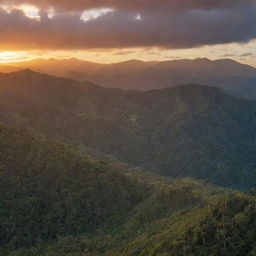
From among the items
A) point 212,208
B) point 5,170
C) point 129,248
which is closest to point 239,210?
point 212,208

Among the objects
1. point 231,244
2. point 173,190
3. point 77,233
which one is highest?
point 231,244

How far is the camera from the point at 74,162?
95.6m

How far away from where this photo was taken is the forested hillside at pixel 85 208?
56.2m

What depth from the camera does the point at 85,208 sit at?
85.1 meters

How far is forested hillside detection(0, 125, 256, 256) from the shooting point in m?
56.2

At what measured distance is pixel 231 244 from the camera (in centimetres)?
4616

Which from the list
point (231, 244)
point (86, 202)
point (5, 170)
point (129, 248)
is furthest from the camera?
point (5, 170)

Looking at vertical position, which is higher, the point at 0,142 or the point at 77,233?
the point at 0,142

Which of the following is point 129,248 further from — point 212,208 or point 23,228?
point 23,228

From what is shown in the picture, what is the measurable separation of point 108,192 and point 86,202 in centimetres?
573

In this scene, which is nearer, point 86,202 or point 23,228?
point 23,228

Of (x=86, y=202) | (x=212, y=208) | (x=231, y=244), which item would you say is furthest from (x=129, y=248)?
(x=86, y=202)

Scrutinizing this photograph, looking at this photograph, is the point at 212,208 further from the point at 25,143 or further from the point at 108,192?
the point at 25,143

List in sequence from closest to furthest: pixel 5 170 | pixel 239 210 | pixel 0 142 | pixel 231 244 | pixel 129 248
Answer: pixel 231 244, pixel 239 210, pixel 129 248, pixel 5 170, pixel 0 142
